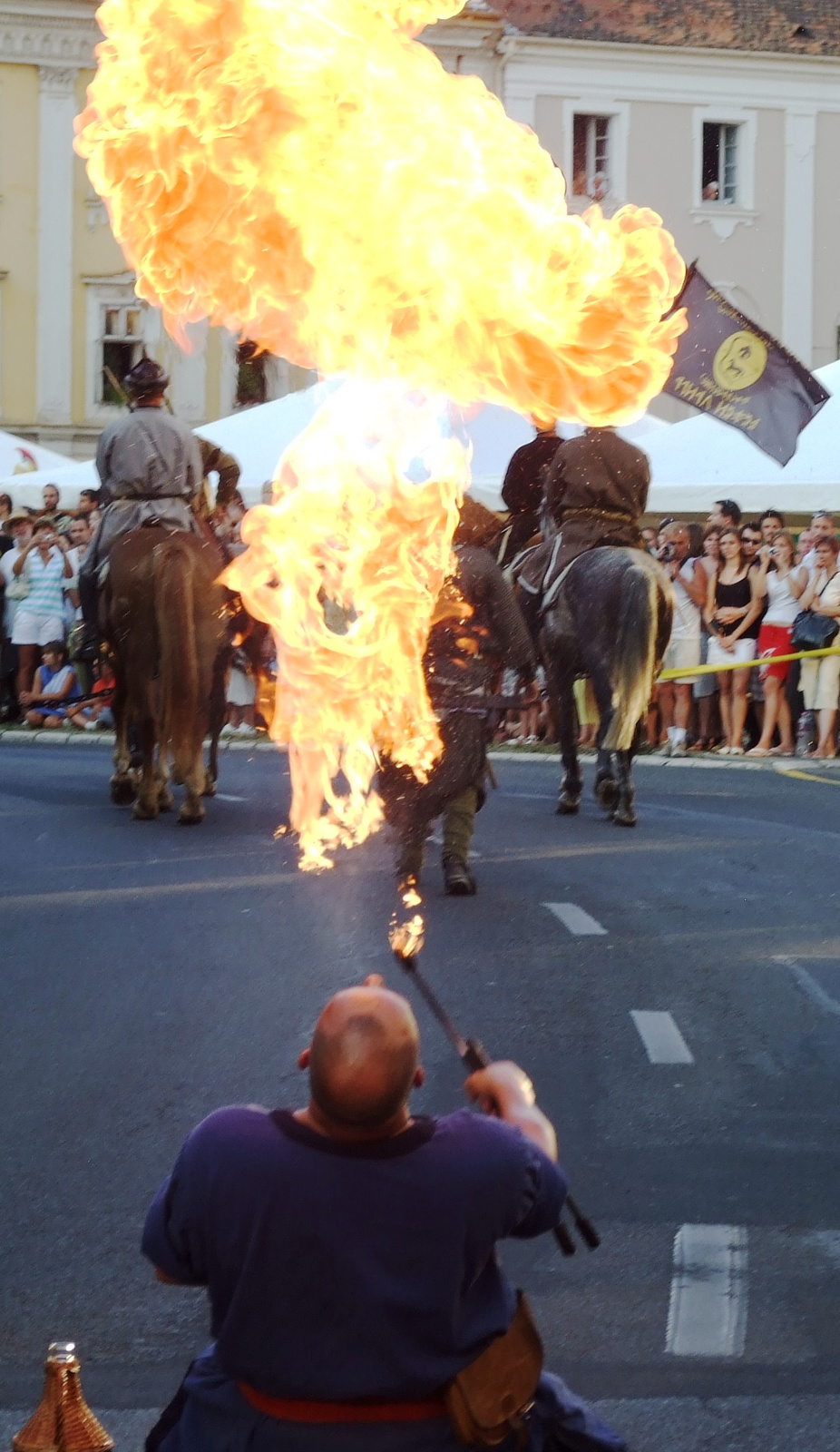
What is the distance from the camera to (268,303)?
7988mm

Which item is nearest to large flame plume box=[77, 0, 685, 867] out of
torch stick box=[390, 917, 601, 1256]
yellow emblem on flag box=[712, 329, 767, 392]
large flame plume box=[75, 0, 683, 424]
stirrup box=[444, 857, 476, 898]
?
large flame plume box=[75, 0, 683, 424]

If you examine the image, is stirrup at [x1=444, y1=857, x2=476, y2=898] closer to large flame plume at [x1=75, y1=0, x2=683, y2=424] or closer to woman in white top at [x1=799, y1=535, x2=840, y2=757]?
large flame plume at [x1=75, y1=0, x2=683, y2=424]

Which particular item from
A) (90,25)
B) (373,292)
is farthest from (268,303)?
(90,25)

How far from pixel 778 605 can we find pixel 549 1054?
1187 centimetres

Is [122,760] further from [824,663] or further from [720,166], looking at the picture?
[720,166]

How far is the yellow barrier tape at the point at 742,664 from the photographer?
1934 centimetres

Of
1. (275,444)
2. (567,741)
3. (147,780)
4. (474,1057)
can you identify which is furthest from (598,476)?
(275,444)

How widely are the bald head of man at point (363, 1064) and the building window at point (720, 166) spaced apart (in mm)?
44437

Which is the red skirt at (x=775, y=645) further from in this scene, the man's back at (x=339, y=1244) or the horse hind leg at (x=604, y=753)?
the man's back at (x=339, y=1244)

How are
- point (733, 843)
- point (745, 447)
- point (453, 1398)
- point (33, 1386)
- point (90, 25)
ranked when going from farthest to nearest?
point (90, 25)
point (745, 447)
point (733, 843)
point (33, 1386)
point (453, 1398)

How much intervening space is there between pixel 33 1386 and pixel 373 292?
3746 mm

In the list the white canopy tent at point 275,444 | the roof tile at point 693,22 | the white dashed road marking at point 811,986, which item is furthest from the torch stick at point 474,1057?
the roof tile at point 693,22

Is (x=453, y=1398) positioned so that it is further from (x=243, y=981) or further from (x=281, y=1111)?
(x=243, y=981)

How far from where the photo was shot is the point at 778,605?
65.1 ft
